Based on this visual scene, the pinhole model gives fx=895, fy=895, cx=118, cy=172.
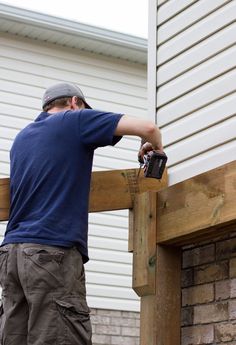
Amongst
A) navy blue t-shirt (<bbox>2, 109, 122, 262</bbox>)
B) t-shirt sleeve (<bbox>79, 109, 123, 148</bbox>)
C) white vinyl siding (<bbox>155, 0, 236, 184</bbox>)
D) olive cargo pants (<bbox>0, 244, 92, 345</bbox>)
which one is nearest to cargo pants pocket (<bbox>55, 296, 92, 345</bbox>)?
Result: olive cargo pants (<bbox>0, 244, 92, 345</bbox>)

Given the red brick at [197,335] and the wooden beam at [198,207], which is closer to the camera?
the wooden beam at [198,207]

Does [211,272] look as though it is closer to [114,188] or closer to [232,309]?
[232,309]

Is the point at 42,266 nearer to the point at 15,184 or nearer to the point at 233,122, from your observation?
the point at 15,184

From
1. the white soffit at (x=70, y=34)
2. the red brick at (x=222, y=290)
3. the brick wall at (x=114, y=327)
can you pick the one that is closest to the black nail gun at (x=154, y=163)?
the red brick at (x=222, y=290)

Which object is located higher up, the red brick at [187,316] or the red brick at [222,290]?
the red brick at [222,290]

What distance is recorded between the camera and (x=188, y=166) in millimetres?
5293

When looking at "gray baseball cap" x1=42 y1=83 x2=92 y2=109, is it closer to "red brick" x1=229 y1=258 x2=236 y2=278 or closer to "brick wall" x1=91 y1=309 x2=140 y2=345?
"red brick" x1=229 y1=258 x2=236 y2=278

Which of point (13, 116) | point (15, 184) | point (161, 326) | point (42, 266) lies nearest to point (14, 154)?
point (15, 184)

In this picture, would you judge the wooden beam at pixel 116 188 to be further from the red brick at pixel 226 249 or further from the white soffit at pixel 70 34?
the white soffit at pixel 70 34

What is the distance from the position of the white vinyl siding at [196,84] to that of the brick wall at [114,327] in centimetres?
502

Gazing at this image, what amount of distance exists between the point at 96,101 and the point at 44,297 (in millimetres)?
7255

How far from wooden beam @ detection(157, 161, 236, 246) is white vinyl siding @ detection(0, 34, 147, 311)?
17.4 ft

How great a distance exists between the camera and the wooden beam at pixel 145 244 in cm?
509

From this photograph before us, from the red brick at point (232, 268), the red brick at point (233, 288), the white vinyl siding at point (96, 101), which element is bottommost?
the red brick at point (233, 288)
